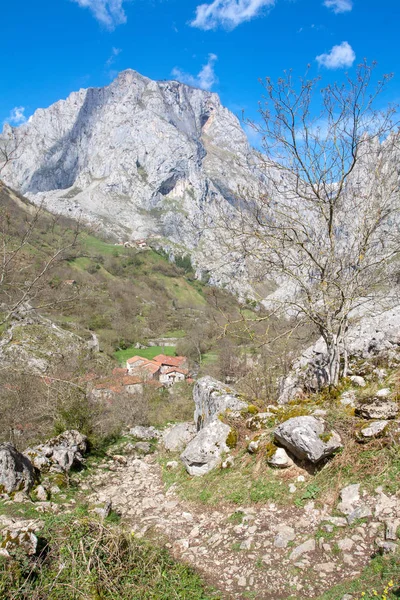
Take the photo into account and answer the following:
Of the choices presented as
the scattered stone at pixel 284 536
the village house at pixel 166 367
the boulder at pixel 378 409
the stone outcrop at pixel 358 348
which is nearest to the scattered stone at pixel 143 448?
the stone outcrop at pixel 358 348

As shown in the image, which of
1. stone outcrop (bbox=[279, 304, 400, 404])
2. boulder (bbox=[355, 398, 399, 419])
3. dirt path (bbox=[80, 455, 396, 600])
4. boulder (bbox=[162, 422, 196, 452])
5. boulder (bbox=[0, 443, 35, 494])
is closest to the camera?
dirt path (bbox=[80, 455, 396, 600])

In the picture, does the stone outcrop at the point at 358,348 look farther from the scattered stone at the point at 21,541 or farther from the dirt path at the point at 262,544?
the scattered stone at the point at 21,541

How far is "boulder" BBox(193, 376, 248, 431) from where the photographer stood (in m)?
8.55

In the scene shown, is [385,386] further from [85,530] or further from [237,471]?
[85,530]

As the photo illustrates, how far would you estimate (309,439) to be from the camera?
552 centimetres

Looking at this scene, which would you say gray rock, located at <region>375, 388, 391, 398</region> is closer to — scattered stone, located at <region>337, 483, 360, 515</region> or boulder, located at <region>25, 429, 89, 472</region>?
scattered stone, located at <region>337, 483, 360, 515</region>

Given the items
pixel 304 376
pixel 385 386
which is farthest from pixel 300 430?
pixel 304 376

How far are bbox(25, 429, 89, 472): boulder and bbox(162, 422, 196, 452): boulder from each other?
93.9 inches

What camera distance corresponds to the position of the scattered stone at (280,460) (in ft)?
19.2

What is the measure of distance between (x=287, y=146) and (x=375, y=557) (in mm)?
7025

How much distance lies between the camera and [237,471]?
6.44 m

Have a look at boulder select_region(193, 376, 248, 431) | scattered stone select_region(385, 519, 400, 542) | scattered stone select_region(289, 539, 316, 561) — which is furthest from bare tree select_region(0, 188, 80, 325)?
scattered stone select_region(385, 519, 400, 542)

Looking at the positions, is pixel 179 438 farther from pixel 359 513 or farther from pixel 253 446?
pixel 359 513

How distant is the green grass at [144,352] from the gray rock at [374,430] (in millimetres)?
48643
